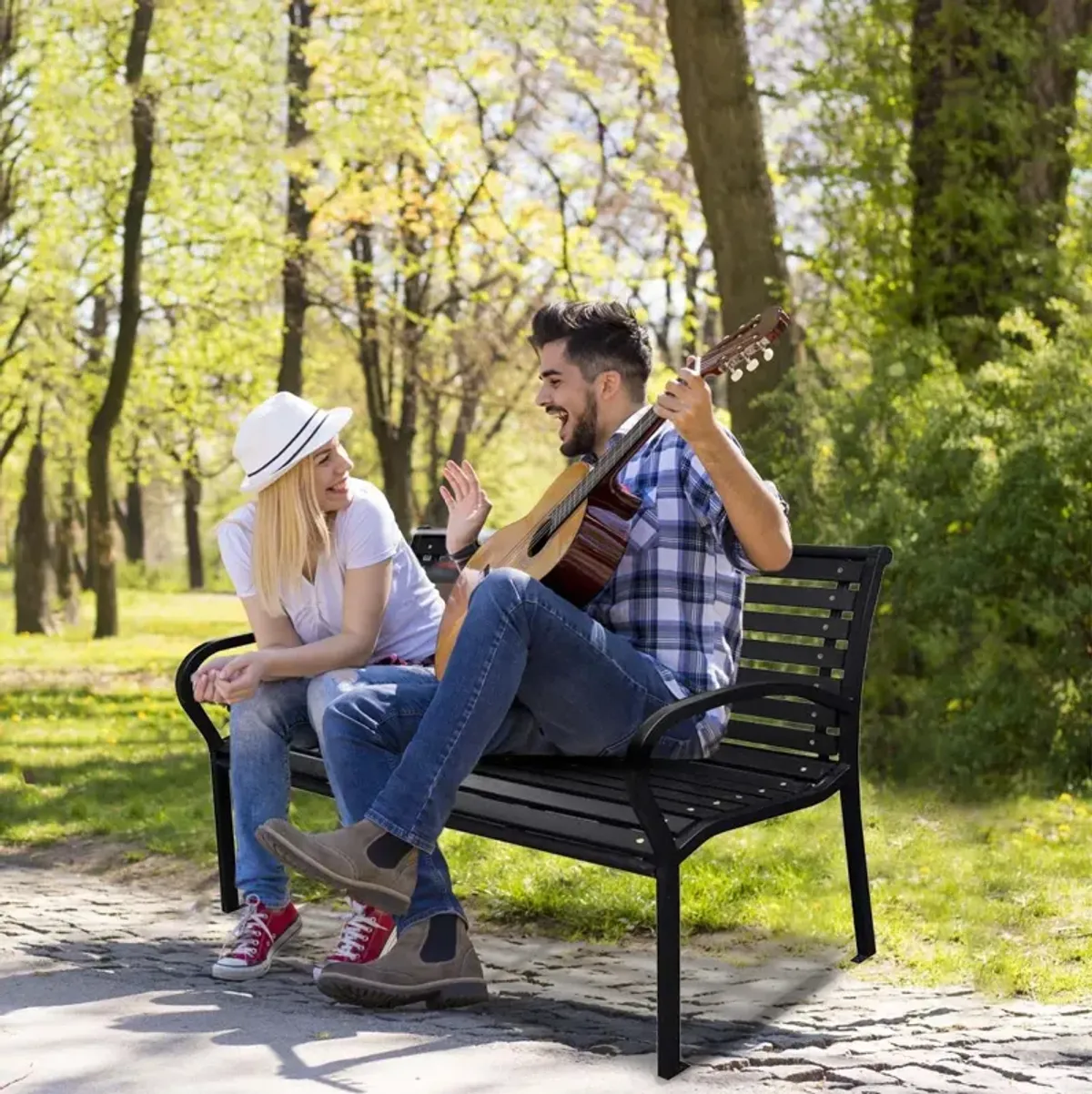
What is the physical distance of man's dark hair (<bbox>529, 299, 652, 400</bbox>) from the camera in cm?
468

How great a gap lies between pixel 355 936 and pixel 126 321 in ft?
47.7

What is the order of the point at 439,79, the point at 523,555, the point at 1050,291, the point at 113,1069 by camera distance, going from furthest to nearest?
1. the point at 439,79
2. the point at 1050,291
3. the point at 523,555
4. the point at 113,1069

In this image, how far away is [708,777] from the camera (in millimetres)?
4441

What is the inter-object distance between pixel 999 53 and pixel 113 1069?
693cm

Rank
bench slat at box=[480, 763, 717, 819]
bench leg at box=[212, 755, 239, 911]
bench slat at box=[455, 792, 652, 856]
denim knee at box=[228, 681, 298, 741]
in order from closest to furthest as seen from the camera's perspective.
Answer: bench slat at box=[455, 792, 652, 856] < bench slat at box=[480, 763, 717, 819] < denim knee at box=[228, 681, 298, 741] < bench leg at box=[212, 755, 239, 911]

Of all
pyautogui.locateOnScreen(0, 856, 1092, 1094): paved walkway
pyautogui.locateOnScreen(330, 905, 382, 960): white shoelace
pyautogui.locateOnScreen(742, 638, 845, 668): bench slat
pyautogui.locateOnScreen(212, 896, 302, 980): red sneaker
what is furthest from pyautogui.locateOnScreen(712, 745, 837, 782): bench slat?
pyautogui.locateOnScreen(212, 896, 302, 980): red sneaker

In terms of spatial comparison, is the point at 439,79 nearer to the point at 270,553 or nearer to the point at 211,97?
the point at 211,97

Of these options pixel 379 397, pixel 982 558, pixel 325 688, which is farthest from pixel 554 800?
pixel 379 397

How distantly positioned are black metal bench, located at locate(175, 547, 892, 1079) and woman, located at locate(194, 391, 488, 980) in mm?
218

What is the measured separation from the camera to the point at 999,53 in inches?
347

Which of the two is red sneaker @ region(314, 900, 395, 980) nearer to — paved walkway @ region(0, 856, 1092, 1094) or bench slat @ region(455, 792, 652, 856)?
paved walkway @ region(0, 856, 1092, 1094)

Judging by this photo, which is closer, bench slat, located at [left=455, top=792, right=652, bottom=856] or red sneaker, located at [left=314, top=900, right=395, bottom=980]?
bench slat, located at [left=455, top=792, right=652, bottom=856]

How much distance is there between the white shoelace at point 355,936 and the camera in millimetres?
4391

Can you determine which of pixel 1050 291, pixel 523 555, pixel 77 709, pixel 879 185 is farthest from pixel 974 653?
pixel 77 709
